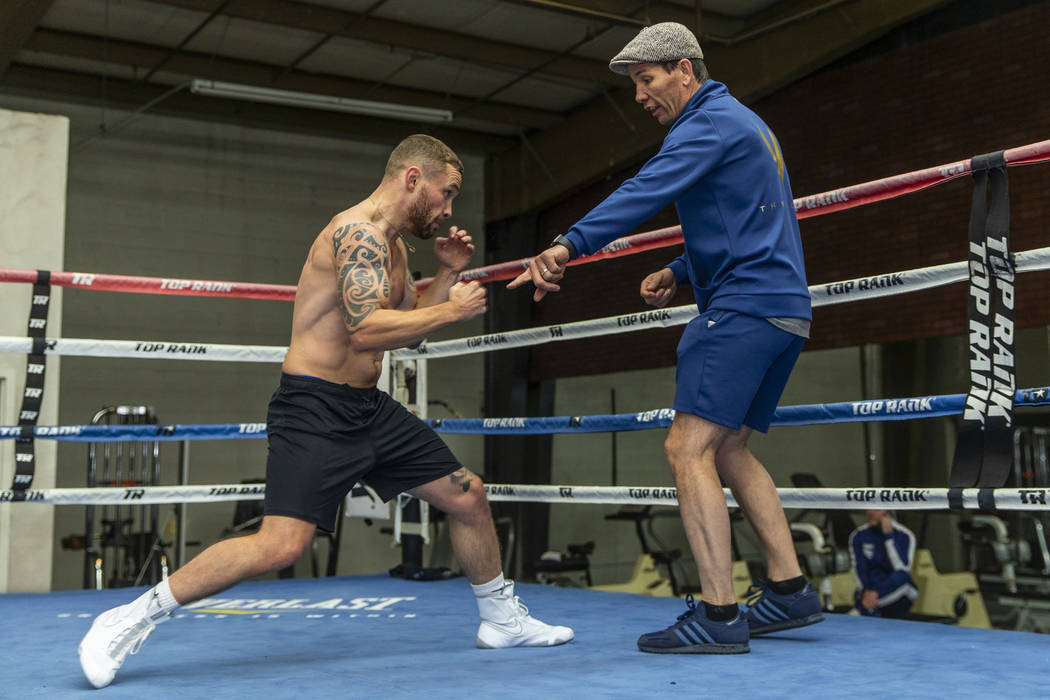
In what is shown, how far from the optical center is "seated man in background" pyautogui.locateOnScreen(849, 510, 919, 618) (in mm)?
7566

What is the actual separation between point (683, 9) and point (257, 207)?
5.37m

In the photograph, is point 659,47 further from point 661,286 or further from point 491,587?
point 491,587

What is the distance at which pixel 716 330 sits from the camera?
210 cm

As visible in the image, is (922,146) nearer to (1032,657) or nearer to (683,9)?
(683,9)

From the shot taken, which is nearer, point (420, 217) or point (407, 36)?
point (420, 217)

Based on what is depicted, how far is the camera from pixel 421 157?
7.45ft

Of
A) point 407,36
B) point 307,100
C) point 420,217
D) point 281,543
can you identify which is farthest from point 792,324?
point 407,36

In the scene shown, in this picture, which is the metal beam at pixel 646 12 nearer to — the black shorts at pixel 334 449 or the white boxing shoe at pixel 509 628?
the black shorts at pixel 334 449

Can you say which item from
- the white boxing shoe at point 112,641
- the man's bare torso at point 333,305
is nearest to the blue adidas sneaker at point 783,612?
the man's bare torso at point 333,305

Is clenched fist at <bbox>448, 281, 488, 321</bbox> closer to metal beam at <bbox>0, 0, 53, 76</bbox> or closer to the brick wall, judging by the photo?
metal beam at <bbox>0, 0, 53, 76</bbox>

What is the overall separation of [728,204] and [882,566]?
647 cm

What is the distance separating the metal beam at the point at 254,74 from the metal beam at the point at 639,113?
1.84 feet

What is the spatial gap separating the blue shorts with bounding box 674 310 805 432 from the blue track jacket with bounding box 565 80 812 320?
0.04 m

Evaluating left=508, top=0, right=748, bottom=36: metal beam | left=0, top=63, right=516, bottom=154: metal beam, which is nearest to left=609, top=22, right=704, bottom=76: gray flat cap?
left=508, top=0, right=748, bottom=36: metal beam
